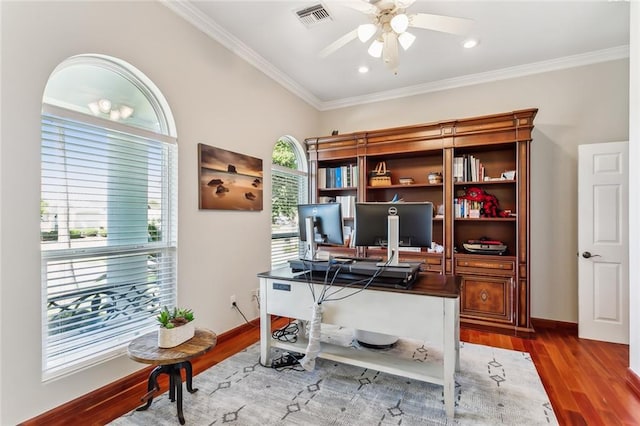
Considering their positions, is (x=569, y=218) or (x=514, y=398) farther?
(x=569, y=218)

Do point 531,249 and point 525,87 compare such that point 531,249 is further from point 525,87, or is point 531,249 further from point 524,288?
point 525,87

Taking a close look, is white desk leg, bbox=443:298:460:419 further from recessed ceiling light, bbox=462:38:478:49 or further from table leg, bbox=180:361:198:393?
recessed ceiling light, bbox=462:38:478:49

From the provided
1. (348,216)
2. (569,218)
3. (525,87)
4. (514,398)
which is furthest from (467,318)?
(525,87)

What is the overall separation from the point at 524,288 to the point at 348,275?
2.14 metres

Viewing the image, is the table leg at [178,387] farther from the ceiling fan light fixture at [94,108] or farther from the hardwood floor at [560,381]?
the ceiling fan light fixture at [94,108]

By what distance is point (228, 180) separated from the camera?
298 cm

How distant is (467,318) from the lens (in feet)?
10.8

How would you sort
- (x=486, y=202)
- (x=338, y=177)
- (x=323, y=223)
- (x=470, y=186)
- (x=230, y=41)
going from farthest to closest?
(x=338, y=177)
(x=470, y=186)
(x=486, y=202)
(x=230, y=41)
(x=323, y=223)

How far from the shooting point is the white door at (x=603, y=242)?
9.51ft

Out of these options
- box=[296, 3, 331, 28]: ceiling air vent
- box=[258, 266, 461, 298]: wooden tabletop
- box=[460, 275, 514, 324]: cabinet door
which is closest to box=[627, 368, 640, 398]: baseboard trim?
box=[460, 275, 514, 324]: cabinet door

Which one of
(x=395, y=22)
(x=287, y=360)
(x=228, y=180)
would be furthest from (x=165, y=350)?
(x=395, y=22)

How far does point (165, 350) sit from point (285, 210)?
242cm

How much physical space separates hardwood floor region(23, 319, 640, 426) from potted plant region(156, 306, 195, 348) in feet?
1.44

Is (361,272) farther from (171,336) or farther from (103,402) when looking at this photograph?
(103,402)
